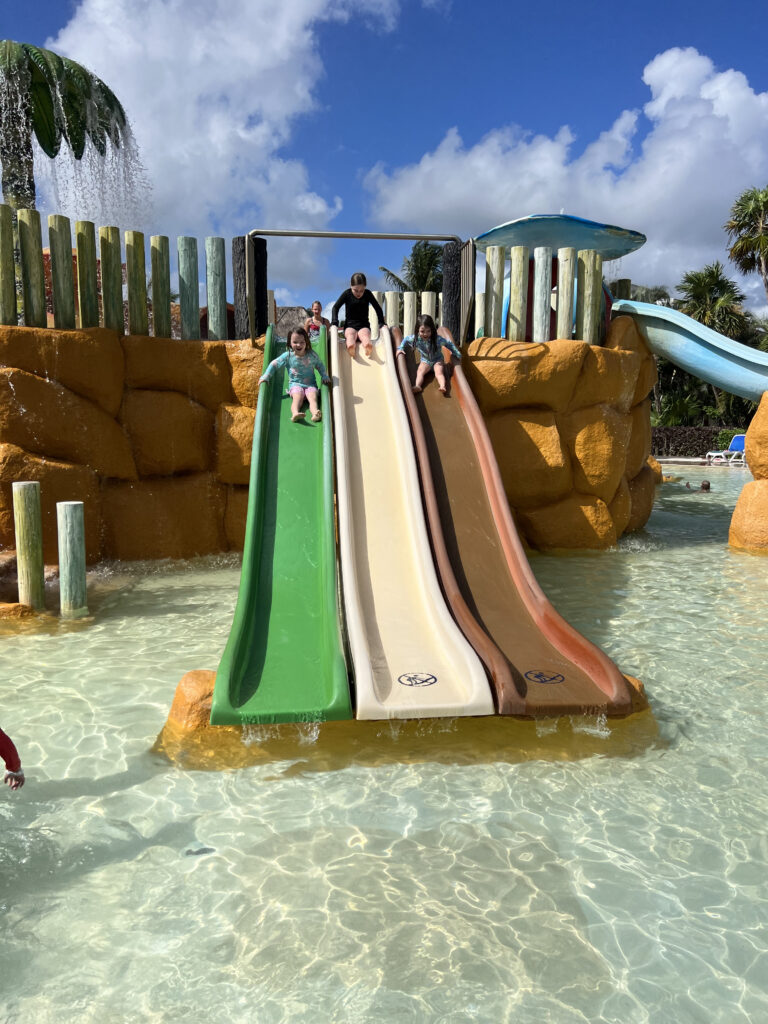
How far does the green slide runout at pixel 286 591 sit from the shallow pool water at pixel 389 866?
0.75 ft

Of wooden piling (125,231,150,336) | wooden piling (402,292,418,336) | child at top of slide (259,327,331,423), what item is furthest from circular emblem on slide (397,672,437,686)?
wooden piling (402,292,418,336)

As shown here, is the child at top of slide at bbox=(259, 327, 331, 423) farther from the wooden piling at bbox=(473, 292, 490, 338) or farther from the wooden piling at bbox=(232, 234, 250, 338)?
the wooden piling at bbox=(473, 292, 490, 338)

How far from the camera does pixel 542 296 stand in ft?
26.1

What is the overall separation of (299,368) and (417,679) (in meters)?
3.78

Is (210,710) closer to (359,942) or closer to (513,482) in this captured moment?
(359,942)

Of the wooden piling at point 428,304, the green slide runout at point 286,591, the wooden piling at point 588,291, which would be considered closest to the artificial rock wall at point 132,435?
the green slide runout at point 286,591

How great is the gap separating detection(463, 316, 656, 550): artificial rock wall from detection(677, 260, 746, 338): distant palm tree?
25061 millimetres

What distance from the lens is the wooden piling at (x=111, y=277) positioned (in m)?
7.36

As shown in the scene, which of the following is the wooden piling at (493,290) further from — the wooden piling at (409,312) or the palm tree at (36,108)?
the palm tree at (36,108)

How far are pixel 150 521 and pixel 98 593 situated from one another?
45.8 inches

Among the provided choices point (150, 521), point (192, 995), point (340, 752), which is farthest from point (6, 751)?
point (150, 521)

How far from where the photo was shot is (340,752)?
11.8ft

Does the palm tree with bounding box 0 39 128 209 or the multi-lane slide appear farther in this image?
the palm tree with bounding box 0 39 128 209

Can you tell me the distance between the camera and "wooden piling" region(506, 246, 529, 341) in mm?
7930
